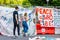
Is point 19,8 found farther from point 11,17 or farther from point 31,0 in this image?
point 31,0

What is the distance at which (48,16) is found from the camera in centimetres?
1600

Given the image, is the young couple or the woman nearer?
the young couple

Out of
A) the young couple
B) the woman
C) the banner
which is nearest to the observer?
the young couple

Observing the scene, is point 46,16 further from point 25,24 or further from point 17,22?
point 17,22

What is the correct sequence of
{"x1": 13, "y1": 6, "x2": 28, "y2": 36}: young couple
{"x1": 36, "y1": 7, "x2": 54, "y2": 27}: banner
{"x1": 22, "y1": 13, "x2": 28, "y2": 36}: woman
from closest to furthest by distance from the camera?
{"x1": 13, "y1": 6, "x2": 28, "y2": 36}: young couple, {"x1": 22, "y1": 13, "x2": 28, "y2": 36}: woman, {"x1": 36, "y1": 7, "x2": 54, "y2": 27}: banner

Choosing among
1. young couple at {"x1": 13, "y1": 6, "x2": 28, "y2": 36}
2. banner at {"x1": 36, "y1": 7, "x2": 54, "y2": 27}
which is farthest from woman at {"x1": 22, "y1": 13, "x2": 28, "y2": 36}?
banner at {"x1": 36, "y1": 7, "x2": 54, "y2": 27}

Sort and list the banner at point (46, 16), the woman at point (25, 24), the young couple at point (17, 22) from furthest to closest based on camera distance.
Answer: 1. the banner at point (46, 16)
2. the woman at point (25, 24)
3. the young couple at point (17, 22)

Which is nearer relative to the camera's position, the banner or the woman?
the woman

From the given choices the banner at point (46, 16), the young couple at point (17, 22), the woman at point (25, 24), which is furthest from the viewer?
the banner at point (46, 16)

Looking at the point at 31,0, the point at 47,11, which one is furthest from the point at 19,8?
the point at 31,0

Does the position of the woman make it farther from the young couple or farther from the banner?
the banner

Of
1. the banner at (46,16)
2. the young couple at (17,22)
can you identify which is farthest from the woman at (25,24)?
the banner at (46,16)

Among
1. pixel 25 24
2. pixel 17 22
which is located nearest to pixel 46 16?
pixel 25 24

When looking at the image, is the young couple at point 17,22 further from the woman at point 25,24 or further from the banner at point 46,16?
the banner at point 46,16
